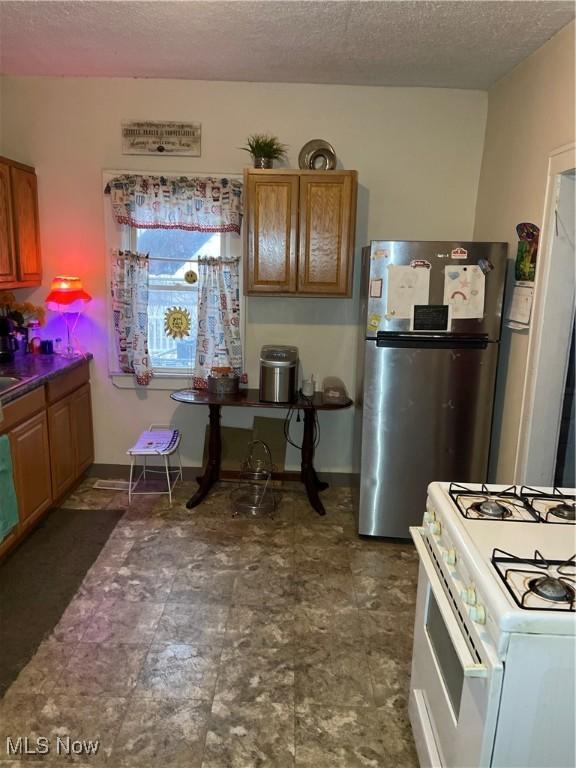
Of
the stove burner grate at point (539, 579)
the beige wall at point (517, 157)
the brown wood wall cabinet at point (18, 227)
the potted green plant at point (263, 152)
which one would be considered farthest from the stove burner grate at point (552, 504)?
the brown wood wall cabinet at point (18, 227)

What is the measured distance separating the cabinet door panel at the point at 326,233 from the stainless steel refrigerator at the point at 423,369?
0.85 feet

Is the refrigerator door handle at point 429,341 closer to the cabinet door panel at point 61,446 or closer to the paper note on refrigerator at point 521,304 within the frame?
the paper note on refrigerator at point 521,304

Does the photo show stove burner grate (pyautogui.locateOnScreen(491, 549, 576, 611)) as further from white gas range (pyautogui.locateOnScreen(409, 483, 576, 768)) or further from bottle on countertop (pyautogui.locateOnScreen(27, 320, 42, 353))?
bottle on countertop (pyautogui.locateOnScreen(27, 320, 42, 353))

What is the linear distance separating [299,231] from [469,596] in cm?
254

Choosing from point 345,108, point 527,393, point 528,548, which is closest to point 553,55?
point 345,108

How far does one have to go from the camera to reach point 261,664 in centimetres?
229

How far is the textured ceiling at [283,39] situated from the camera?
2449mm

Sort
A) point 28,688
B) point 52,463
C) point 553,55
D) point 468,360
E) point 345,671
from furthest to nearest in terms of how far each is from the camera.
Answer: point 52,463
point 468,360
point 553,55
point 345,671
point 28,688

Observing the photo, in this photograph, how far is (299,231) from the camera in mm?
3404

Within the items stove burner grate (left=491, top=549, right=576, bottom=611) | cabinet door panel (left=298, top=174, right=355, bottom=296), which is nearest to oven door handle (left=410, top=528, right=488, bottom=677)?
stove burner grate (left=491, top=549, right=576, bottom=611)

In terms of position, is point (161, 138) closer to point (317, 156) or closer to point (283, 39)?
point (317, 156)

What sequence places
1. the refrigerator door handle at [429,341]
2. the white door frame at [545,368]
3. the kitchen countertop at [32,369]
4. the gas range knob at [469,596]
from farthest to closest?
the refrigerator door handle at [429,341] < the kitchen countertop at [32,369] < the white door frame at [545,368] < the gas range knob at [469,596]

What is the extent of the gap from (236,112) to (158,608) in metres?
2.94

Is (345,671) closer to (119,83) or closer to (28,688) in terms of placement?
(28,688)
